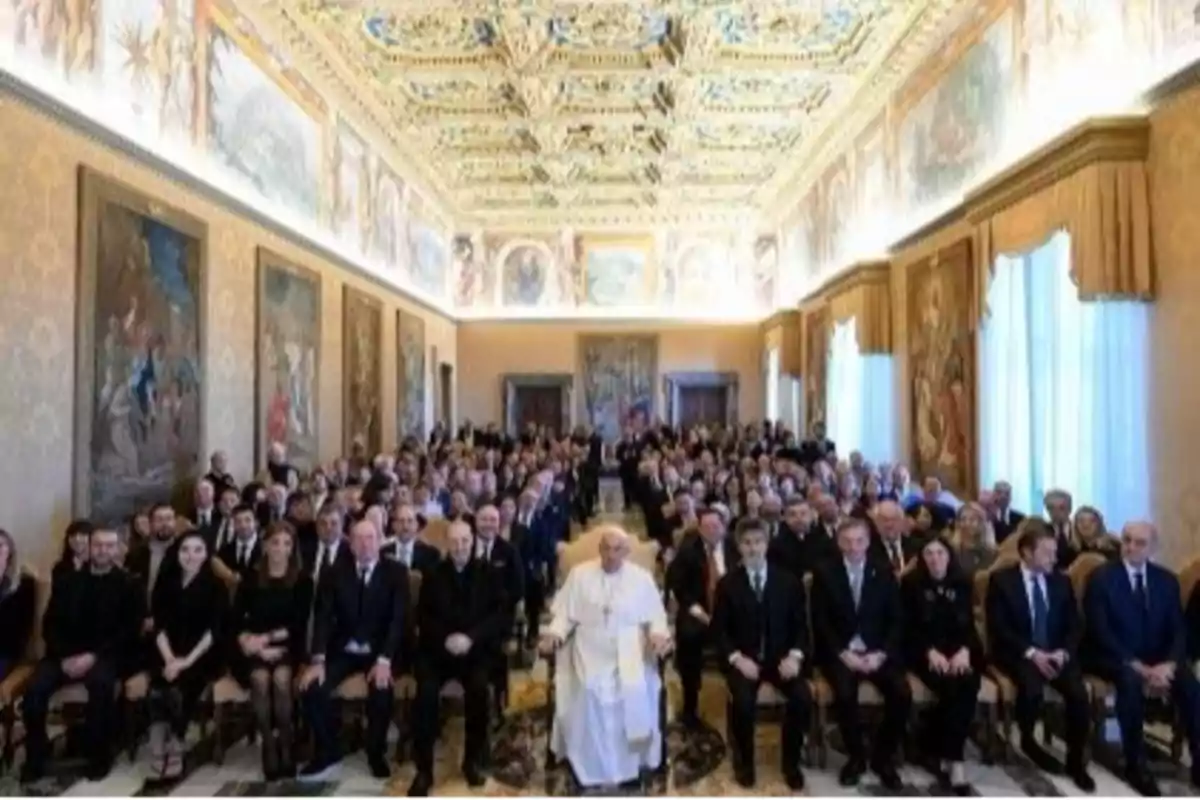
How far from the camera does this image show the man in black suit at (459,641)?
247 inches

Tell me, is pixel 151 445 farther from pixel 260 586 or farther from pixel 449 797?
pixel 449 797

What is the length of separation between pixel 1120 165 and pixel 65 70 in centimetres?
844

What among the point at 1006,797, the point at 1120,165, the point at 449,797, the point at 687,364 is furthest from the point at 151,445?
the point at 687,364

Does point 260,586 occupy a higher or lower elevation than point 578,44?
lower

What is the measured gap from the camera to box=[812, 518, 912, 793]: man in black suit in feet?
20.5

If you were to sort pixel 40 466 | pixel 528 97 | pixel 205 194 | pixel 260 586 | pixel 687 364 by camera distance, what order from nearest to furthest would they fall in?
pixel 260 586
pixel 40 466
pixel 205 194
pixel 528 97
pixel 687 364

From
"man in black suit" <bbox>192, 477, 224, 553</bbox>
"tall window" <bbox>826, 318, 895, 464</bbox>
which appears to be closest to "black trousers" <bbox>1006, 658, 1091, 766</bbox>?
"man in black suit" <bbox>192, 477, 224, 553</bbox>

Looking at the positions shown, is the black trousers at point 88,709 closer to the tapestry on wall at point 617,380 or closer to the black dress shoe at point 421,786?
the black dress shoe at point 421,786

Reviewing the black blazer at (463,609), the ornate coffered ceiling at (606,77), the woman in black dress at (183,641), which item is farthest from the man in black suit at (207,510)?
the ornate coffered ceiling at (606,77)

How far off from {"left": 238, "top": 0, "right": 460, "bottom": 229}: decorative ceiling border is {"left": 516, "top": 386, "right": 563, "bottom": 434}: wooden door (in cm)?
740

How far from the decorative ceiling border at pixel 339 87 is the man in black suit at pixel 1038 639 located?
1050cm

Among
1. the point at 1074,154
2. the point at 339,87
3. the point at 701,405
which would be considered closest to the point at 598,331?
the point at 701,405

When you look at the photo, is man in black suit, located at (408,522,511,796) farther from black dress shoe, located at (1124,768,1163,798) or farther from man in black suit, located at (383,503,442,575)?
black dress shoe, located at (1124,768,1163,798)

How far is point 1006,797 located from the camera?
592cm
